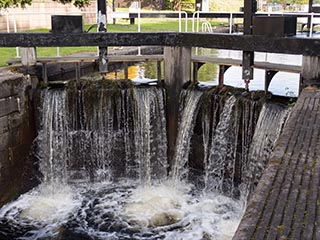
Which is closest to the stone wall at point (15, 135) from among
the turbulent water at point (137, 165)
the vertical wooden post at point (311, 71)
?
the turbulent water at point (137, 165)

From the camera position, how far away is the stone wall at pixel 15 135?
7781 mm

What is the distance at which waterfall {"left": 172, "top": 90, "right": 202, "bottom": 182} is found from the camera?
27.7 feet

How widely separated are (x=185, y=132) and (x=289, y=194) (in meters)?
5.29

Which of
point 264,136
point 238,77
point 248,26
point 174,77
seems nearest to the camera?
point 264,136

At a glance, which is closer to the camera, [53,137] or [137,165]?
[53,137]

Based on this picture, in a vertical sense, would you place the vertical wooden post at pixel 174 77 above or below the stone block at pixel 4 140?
above

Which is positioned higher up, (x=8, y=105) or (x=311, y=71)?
(x=311, y=71)

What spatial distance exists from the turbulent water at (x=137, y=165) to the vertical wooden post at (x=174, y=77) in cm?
14

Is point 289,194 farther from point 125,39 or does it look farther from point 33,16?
point 33,16

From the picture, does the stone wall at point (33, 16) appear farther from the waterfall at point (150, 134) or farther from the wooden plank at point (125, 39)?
the waterfall at point (150, 134)

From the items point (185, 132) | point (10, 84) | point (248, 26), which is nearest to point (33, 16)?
point (10, 84)

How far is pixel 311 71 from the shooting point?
700cm

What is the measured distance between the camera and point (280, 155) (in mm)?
3992

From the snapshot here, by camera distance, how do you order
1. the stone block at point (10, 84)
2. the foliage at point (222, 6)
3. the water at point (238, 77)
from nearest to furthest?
the stone block at point (10, 84)
the water at point (238, 77)
the foliage at point (222, 6)
